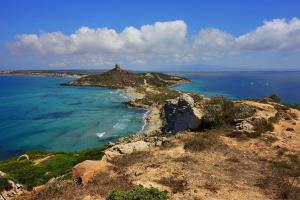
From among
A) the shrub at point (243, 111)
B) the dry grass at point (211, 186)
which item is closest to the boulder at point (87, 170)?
the dry grass at point (211, 186)

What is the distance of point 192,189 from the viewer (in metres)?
17.8

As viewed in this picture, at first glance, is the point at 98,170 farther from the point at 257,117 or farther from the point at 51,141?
the point at 51,141

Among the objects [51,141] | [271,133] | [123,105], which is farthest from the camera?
[123,105]

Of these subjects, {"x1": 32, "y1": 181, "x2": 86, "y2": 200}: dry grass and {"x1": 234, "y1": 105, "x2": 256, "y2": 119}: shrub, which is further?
{"x1": 234, "y1": 105, "x2": 256, "y2": 119}: shrub

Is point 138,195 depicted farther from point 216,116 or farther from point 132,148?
point 216,116

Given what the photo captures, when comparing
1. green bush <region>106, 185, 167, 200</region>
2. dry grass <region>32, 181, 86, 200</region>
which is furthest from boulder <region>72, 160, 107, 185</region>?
green bush <region>106, 185, 167, 200</region>

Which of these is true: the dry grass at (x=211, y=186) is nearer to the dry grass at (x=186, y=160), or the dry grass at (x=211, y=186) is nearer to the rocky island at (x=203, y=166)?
the rocky island at (x=203, y=166)

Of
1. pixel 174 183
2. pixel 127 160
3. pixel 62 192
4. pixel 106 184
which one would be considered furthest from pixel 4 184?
pixel 174 183

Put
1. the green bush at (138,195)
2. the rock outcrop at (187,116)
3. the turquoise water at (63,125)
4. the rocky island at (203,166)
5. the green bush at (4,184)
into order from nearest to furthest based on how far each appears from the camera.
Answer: the green bush at (138,195)
the rocky island at (203,166)
the green bush at (4,184)
the rock outcrop at (187,116)
the turquoise water at (63,125)

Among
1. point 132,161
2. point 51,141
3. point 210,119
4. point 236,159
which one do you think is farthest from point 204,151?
point 51,141

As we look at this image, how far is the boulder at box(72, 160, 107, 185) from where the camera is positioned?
19.8 metres

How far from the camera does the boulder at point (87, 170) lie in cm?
1977

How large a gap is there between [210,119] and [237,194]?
16.8 m

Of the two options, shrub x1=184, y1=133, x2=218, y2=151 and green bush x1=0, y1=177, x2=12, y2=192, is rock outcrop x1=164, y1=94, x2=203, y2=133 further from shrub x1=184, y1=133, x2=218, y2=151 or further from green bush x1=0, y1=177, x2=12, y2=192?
green bush x1=0, y1=177, x2=12, y2=192
